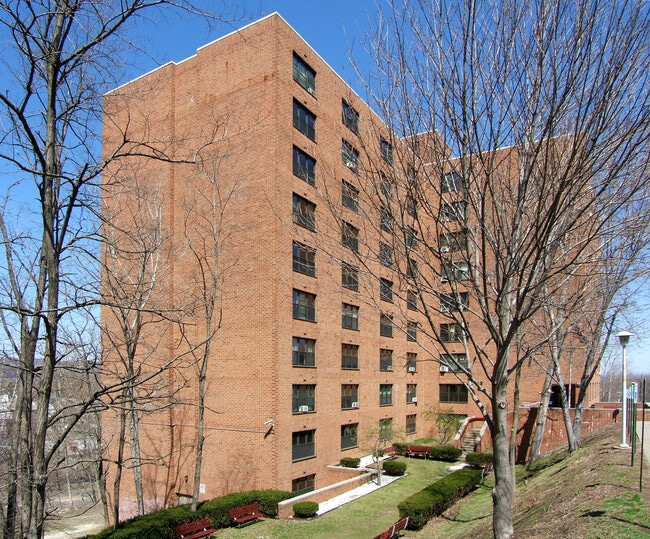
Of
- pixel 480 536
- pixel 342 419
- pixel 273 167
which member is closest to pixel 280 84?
pixel 273 167

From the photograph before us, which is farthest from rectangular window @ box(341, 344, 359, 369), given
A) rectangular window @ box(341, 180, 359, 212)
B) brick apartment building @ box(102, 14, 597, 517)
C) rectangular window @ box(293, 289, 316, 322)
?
rectangular window @ box(341, 180, 359, 212)

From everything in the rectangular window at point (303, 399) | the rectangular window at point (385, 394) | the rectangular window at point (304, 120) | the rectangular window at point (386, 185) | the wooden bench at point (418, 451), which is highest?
the rectangular window at point (304, 120)

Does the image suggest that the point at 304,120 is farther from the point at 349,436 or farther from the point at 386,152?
the point at 386,152

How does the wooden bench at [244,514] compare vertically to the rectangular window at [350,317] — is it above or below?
below

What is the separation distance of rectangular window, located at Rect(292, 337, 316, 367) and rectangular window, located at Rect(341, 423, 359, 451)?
483 centimetres

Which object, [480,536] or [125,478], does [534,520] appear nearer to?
[480,536]

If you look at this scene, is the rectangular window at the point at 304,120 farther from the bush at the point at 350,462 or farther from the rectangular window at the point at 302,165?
the bush at the point at 350,462

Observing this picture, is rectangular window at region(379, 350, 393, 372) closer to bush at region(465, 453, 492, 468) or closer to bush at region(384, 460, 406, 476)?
bush at region(384, 460, 406, 476)

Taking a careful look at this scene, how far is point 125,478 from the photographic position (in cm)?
2506

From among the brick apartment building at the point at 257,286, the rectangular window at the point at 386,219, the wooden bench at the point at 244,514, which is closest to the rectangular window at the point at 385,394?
the brick apartment building at the point at 257,286

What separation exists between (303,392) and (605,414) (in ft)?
56.6

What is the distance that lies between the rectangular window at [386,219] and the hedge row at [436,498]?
38.8ft

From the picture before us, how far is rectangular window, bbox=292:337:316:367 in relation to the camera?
2358cm

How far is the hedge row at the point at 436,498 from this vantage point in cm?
1670
